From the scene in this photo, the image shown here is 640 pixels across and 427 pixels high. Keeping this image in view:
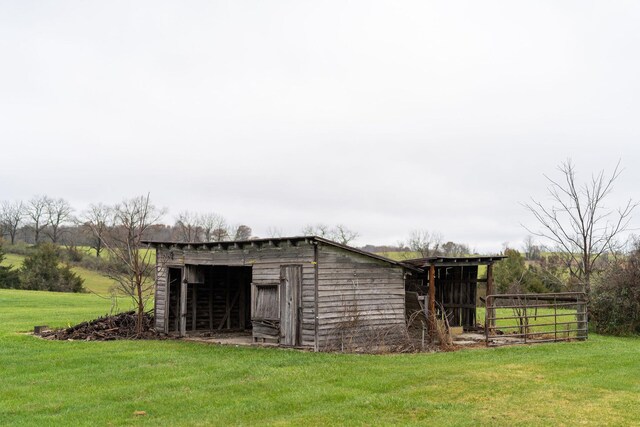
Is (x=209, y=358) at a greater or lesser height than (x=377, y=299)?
lesser

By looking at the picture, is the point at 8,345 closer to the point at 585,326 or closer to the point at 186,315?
the point at 186,315

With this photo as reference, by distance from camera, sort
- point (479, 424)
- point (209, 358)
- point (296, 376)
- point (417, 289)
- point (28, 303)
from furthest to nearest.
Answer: point (28, 303) → point (417, 289) → point (209, 358) → point (296, 376) → point (479, 424)

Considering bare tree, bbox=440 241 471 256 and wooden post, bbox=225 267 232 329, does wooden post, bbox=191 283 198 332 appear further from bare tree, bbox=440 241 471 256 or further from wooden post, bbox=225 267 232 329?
bare tree, bbox=440 241 471 256

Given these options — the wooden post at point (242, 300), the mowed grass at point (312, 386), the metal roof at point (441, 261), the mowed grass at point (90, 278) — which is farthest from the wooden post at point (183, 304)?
the mowed grass at point (90, 278)

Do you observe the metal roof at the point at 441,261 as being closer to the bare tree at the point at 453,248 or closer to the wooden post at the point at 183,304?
the wooden post at the point at 183,304

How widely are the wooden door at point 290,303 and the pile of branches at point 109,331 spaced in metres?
5.30

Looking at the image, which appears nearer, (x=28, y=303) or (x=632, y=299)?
(x=632, y=299)

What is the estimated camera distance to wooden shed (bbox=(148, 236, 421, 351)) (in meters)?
15.8

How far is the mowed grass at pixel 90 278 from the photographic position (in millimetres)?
53438

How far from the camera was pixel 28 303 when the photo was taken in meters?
33.6

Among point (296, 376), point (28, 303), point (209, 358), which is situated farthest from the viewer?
point (28, 303)

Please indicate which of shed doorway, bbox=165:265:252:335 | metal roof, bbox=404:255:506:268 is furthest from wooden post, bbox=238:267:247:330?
metal roof, bbox=404:255:506:268

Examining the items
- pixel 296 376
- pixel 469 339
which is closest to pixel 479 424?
pixel 296 376

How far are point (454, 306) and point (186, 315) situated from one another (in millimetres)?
9890
